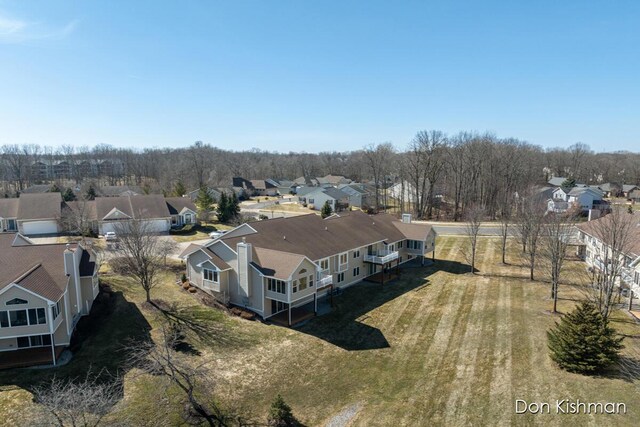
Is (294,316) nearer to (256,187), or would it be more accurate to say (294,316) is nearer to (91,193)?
(91,193)

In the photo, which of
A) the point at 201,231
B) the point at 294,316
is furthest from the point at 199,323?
the point at 201,231

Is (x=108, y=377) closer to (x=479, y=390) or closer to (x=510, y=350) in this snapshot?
(x=479, y=390)

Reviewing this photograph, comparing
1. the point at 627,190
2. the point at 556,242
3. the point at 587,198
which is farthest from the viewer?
the point at 627,190

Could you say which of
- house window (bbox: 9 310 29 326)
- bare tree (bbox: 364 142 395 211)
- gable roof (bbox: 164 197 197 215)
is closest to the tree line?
bare tree (bbox: 364 142 395 211)

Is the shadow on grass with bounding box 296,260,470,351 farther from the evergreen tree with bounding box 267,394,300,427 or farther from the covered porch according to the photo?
the evergreen tree with bounding box 267,394,300,427

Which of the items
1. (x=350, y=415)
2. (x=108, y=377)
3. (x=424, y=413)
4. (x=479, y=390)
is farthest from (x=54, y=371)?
(x=479, y=390)

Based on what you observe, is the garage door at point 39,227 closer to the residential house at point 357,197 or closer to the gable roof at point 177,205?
the gable roof at point 177,205
